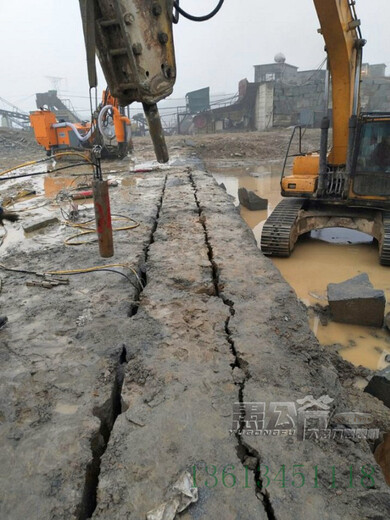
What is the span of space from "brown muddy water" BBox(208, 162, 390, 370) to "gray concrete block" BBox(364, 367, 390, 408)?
88 centimetres

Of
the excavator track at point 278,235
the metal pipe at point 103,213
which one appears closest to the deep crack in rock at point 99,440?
the metal pipe at point 103,213

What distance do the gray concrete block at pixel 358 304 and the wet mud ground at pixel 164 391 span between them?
0.81 ft

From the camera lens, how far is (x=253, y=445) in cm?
175

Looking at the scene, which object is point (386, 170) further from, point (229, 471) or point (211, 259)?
point (229, 471)

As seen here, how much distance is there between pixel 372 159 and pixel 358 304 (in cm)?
305

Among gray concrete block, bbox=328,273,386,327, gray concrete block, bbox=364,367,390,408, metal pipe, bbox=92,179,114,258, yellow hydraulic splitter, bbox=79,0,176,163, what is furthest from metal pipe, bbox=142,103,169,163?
gray concrete block, bbox=328,273,386,327

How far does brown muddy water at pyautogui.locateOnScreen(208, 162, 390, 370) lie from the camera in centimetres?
393

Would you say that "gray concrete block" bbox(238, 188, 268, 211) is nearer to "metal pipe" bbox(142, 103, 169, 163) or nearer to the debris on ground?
"metal pipe" bbox(142, 103, 169, 163)

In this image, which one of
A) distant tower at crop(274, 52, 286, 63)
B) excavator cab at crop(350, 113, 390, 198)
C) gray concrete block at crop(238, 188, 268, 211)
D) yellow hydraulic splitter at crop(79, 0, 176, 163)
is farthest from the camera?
distant tower at crop(274, 52, 286, 63)

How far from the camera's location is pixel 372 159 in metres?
5.94

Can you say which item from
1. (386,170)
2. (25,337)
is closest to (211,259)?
(25,337)

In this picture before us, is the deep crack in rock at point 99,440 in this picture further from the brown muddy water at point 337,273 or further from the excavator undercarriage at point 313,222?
the excavator undercarriage at point 313,222

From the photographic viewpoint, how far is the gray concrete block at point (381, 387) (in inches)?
108

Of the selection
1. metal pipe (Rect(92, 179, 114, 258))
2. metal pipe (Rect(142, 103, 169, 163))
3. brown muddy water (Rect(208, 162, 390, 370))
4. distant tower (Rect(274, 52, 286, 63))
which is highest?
distant tower (Rect(274, 52, 286, 63))
